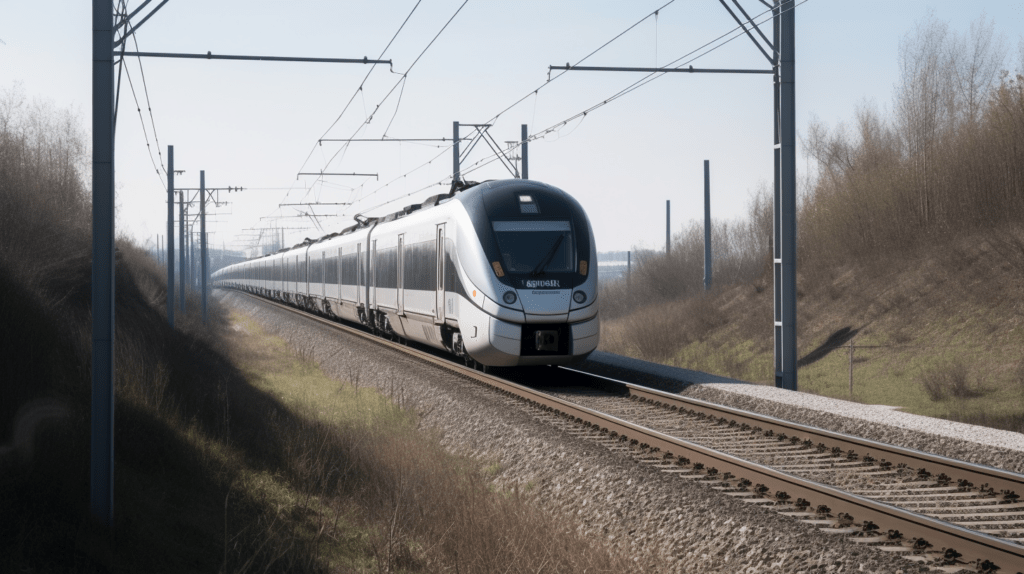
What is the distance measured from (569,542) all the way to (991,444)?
4.63 m

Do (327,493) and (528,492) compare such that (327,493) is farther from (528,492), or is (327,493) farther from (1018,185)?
(1018,185)

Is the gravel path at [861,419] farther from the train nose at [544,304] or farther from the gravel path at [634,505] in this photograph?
the gravel path at [634,505]

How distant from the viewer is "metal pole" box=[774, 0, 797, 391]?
1491cm

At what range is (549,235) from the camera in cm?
1536

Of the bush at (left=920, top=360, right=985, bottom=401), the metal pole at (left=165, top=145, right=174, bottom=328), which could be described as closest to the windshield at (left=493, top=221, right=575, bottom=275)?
the bush at (left=920, top=360, right=985, bottom=401)

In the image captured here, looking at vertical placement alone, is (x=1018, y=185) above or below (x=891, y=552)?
above

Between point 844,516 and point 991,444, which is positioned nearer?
point 844,516

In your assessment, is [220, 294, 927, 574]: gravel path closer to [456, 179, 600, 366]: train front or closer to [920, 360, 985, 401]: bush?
[456, 179, 600, 366]: train front

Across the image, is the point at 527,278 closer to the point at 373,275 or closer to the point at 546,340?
the point at 546,340

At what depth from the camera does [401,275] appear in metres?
20.9

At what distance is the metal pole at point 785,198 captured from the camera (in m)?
14.9

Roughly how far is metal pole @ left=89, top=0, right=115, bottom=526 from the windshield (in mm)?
8799

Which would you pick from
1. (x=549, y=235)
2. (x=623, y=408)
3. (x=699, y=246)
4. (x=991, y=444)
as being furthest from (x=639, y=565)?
(x=699, y=246)

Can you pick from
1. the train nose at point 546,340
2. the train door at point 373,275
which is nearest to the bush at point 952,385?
the train nose at point 546,340
